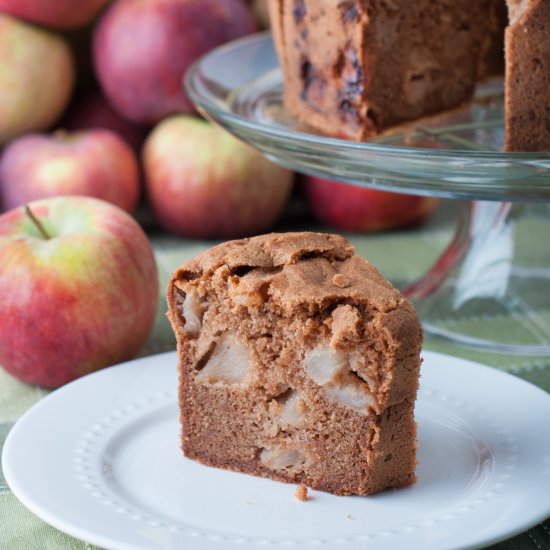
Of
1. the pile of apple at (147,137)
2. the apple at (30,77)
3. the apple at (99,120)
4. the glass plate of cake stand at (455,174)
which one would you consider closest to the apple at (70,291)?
the glass plate of cake stand at (455,174)

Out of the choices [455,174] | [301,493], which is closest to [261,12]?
[455,174]

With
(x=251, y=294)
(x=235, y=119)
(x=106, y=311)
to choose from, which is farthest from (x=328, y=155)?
(x=106, y=311)

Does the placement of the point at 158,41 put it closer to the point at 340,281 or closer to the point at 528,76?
the point at 528,76

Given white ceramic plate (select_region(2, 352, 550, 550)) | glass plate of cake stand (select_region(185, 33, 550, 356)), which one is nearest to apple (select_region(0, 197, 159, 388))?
white ceramic plate (select_region(2, 352, 550, 550))

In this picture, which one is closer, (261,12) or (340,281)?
(340,281)

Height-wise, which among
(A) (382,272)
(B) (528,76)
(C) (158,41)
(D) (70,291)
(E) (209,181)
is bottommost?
(A) (382,272)

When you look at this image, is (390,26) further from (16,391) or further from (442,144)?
(16,391)
